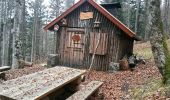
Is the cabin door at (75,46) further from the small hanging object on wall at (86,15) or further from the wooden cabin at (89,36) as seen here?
the small hanging object on wall at (86,15)

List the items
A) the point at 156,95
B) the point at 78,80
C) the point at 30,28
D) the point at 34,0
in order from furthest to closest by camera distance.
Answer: the point at 34,0 < the point at 30,28 < the point at 78,80 < the point at 156,95

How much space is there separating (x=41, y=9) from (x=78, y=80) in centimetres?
3424

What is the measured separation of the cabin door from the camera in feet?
41.0

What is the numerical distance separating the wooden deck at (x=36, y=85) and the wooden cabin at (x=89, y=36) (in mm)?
5336

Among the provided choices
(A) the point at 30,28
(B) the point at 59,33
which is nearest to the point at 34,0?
(A) the point at 30,28

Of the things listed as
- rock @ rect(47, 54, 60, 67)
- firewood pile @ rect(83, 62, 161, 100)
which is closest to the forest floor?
firewood pile @ rect(83, 62, 161, 100)

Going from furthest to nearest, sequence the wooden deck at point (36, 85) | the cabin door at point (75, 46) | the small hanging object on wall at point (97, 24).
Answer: the cabin door at point (75, 46)
the small hanging object on wall at point (97, 24)
the wooden deck at point (36, 85)

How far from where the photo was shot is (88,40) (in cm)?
1230

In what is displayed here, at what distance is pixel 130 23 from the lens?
3144 cm

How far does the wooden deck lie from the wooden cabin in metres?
5.34

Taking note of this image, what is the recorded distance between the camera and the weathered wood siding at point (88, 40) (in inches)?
462

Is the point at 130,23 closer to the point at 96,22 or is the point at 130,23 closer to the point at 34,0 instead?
the point at 34,0

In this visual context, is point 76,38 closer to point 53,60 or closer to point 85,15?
point 85,15

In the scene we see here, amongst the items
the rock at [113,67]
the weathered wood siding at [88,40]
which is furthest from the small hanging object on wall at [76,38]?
the rock at [113,67]
